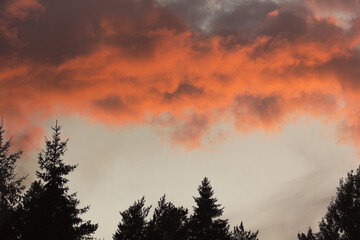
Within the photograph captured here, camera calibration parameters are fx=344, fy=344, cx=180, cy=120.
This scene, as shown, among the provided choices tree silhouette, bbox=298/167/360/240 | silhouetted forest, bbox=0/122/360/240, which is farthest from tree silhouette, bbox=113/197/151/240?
tree silhouette, bbox=298/167/360/240

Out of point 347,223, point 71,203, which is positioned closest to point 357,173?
point 347,223

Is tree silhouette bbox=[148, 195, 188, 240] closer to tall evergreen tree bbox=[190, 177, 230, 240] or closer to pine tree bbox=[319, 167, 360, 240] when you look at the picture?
tall evergreen tree bbox=[190, 177, 230, 240]

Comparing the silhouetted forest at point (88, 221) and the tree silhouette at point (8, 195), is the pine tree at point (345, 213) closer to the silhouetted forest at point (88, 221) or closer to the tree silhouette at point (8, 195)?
the silhouetted forest at point (88, 221)

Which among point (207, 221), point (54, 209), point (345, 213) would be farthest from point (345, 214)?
point (54, 209)

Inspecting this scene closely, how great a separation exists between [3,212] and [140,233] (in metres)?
16.1

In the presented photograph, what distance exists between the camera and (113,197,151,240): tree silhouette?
38438mm

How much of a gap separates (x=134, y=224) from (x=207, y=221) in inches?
326

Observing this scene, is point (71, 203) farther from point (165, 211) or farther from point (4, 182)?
point (165, 211)

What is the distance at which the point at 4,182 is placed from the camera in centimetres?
2767

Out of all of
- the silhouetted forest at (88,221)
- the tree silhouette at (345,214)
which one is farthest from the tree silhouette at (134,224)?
the tree silhouette at (345,214)

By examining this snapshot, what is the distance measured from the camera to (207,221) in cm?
3916

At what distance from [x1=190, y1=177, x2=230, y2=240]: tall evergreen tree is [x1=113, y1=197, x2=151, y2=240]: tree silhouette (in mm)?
5497

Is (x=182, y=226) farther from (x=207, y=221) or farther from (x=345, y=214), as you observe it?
(x=345, y=214)

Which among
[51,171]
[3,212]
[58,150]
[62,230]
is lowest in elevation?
[62,230]
